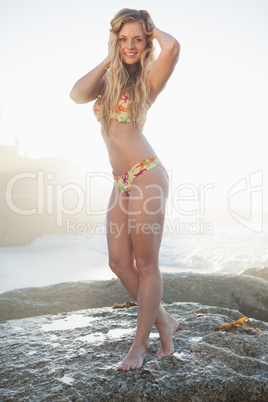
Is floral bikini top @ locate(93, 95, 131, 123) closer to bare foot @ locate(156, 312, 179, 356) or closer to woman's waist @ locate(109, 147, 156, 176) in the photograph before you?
woman's waist @ locate(109, 147, 156, 176)

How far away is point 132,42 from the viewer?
2.49 metres

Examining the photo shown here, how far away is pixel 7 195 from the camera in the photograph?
19844 millimetres

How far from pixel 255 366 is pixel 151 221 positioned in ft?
3.89

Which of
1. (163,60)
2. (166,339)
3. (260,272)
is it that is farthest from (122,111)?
(260,272)

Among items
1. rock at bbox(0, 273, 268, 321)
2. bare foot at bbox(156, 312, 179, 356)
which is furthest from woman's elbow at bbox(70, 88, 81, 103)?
rock at bbox(0, 273, 268, 321)

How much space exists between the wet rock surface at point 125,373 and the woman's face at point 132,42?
81.1 inches

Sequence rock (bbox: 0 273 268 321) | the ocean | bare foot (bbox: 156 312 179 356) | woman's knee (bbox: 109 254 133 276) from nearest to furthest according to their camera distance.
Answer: bare foot (bbox: 156 312 179 356)
woman's knee (bbox: 109 254 133 276)
rock (bbox: 0 273 268 321)
the ocean

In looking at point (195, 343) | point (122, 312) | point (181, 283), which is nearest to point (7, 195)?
point (181, 283)

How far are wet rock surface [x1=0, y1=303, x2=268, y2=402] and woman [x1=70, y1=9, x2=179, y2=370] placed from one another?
0.18 meters

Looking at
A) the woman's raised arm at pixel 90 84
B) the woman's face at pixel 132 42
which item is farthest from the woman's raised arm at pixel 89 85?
the woman's face at pixel 132 42

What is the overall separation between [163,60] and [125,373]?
2.01 m

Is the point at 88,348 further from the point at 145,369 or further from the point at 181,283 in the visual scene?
the point at 181,283

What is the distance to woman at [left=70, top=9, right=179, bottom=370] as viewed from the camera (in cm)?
243

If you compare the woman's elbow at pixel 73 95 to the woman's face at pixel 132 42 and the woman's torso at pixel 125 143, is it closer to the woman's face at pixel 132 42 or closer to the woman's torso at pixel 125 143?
the woman's torso at pixel 125 143
